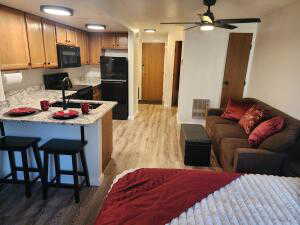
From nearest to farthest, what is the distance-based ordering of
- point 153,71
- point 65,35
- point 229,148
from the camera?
1. point 229,148
2. point 65,35
3. point 153,71

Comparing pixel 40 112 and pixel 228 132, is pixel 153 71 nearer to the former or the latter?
pixel 228 132

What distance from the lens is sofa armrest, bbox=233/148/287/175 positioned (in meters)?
2.31

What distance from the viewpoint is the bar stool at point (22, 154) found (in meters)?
2.19

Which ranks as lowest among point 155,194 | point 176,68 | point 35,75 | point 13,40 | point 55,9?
point 155,194

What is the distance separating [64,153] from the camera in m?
2.19

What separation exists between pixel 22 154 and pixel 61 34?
2.71 metres

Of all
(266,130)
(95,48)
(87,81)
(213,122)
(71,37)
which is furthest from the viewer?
(87,81)

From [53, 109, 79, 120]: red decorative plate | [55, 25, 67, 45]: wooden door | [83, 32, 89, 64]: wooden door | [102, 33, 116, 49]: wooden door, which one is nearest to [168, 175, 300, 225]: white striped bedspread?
[53, 109, 79, 120]: red decorative plate

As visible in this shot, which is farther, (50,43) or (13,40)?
(50,43)

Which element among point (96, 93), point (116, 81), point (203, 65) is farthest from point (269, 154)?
point (96, 93)

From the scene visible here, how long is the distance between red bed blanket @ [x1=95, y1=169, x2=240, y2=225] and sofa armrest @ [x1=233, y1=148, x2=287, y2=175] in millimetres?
761

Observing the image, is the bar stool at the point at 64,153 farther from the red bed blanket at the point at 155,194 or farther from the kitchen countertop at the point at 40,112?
the red bed blanket at the point at 155,194

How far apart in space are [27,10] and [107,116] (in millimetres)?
1892

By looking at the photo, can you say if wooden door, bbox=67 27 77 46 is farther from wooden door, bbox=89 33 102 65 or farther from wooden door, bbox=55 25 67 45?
wooden door, bbox=89 33 102 65
